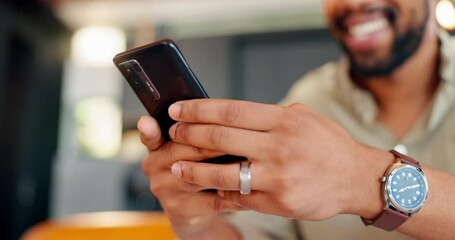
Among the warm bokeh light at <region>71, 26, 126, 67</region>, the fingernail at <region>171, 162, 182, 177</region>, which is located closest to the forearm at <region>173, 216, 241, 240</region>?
the fingernail at <region>171, 162, 182, 177</region>

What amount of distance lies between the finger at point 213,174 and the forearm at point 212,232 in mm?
117

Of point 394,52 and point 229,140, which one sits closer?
point 229,140

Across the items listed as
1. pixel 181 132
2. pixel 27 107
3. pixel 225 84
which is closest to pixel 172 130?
pixel 181 132

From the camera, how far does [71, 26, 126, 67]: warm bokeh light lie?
2629 millimetres

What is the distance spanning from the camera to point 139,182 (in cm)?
226

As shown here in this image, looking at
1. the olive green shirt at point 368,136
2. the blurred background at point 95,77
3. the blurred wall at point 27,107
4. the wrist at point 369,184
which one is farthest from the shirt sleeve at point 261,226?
the blurred wall at point 27,107

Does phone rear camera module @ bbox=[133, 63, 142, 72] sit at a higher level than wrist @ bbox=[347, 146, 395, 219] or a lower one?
higher

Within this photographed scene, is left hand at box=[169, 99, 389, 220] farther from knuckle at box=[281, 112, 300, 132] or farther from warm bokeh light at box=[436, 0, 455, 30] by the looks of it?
warm bokeh light at box=[436, 0, 455, 30]

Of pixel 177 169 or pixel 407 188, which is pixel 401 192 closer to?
pixel 407 188

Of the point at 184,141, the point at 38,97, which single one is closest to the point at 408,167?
the point at 184,141

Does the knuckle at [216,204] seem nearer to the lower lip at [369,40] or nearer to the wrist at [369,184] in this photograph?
the wrist at [369,184]

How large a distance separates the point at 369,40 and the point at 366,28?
26 millimetres

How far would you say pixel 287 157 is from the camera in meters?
0.33

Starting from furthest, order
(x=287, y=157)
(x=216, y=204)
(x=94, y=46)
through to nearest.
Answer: (x=94, y=46), (x=216, y=204), (x=287, y=157)
